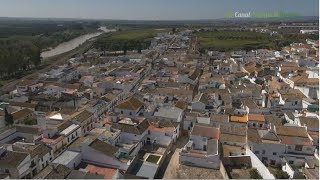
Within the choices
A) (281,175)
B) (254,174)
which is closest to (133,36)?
(254,174)

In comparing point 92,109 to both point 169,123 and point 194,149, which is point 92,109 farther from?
point 194,149

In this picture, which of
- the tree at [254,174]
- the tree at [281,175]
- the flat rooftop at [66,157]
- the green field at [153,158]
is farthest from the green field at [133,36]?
the tree at [281,175]

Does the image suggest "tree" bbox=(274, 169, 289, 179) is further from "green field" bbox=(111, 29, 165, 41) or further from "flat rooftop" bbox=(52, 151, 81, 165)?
"green field" bbox=(111, 29, 165, 41)

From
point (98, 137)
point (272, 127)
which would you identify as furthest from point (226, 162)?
point (98, 137)

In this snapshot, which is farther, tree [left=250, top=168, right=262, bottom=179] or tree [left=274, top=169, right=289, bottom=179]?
tree [left=250, top=168, right=262, bottom=179]

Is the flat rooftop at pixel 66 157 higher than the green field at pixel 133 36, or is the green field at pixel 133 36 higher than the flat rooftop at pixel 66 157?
the green field at pixel 133 36

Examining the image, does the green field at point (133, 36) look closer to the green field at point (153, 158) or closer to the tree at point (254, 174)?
the green field at point (153, 158)

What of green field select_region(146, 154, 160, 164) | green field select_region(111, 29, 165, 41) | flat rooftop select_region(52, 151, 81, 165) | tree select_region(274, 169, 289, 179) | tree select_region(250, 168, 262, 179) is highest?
green field select_region(111, 29, 165, 41)

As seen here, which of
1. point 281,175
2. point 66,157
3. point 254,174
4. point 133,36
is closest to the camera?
point 281,175

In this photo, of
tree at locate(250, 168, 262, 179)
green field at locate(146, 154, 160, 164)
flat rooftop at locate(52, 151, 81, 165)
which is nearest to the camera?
flat rooftop at locate(52, 151, 81, 165)

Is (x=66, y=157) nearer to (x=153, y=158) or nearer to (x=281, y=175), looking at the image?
(x=153, y=158)

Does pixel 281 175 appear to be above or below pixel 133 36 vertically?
below

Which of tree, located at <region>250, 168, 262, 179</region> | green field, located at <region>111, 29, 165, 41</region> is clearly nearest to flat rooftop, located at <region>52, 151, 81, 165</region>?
tree, located at <region>250, 168, 262, 179</region>

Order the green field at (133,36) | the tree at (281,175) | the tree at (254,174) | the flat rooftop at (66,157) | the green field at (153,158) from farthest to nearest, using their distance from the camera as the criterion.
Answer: the green field at (133,36)
the green field at (153,158)
the tree at (254,174)
the flat rooftop at (66,157)
the tree at (281,175)
